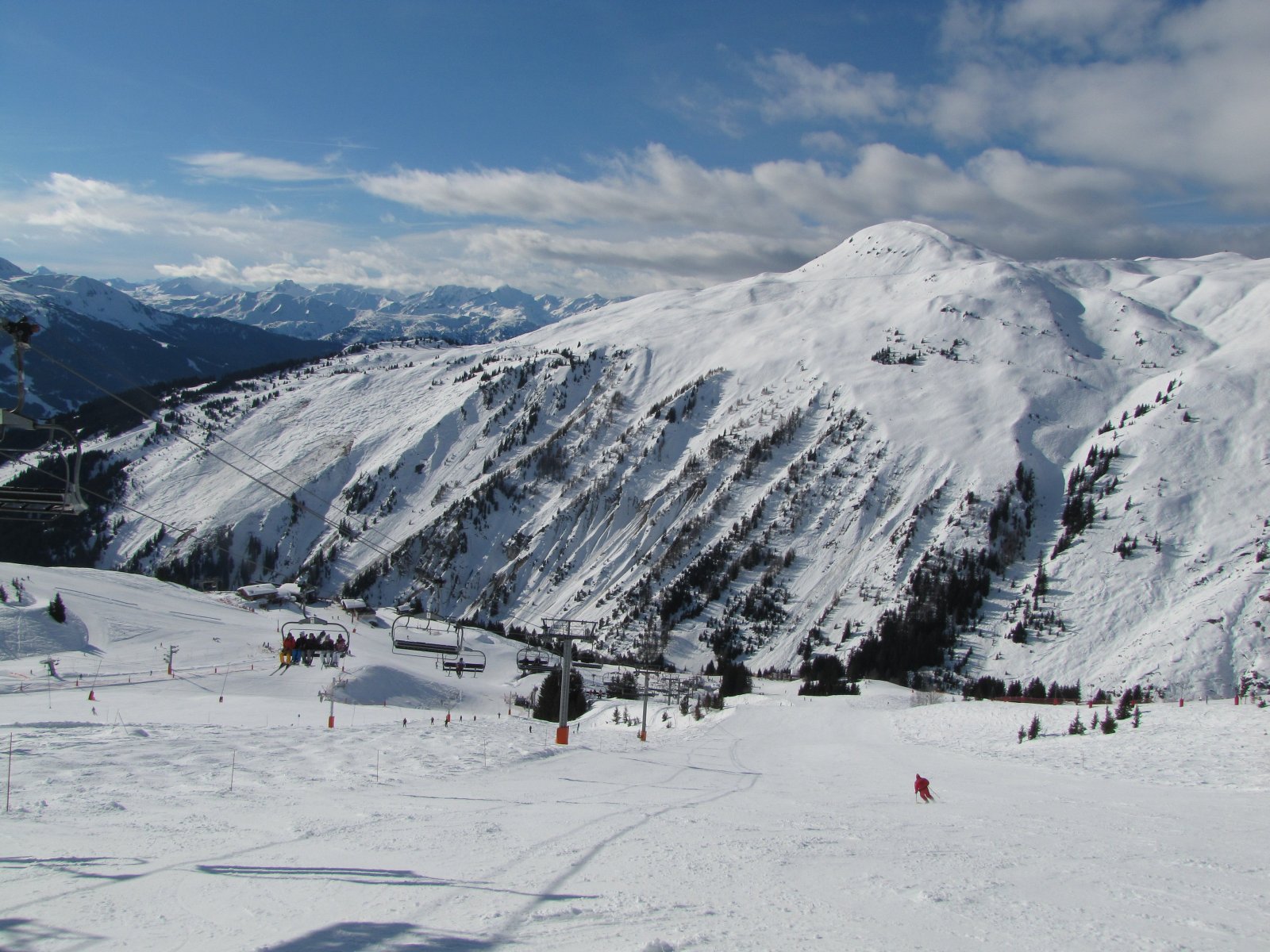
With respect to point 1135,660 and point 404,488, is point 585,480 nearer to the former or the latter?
point 404,488

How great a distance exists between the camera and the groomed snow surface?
9266mm

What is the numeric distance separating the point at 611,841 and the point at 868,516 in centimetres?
13681

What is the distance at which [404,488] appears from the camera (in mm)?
188625

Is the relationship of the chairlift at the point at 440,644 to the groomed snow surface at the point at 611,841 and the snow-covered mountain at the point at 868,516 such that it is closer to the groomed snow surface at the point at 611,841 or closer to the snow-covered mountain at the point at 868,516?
the groomed snow surface at the point at 611,841

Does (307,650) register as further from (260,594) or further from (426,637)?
(260,594)

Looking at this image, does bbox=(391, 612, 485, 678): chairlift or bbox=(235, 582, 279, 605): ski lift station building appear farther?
bbox=(235, 582, 279, 605): ski lift station building

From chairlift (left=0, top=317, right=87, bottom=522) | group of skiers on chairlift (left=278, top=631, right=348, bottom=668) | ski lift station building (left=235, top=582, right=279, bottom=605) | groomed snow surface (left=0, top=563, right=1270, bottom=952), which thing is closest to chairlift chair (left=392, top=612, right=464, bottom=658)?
group of skiers on chairlift (left=278, top=631, right=348, bottom=668)

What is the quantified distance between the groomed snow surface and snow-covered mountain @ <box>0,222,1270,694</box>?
8712cm

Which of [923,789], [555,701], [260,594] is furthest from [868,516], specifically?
[923,789]

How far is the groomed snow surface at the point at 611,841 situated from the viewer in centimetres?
927

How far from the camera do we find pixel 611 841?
14125mm

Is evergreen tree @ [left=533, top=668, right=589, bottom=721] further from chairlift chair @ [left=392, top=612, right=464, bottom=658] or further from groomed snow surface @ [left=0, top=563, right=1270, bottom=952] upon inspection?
groomed snow surface @ [left=0, top=563, right=1270, bottom=952]

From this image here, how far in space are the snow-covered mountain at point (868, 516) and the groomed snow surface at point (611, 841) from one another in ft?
286

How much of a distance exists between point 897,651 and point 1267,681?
143ft
